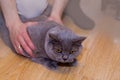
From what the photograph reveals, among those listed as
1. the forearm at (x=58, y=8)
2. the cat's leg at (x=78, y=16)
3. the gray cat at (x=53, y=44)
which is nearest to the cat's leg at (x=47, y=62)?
the gray cat at (x=53, y=44)

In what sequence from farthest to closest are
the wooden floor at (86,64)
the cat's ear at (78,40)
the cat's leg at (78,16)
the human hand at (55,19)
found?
the cat's leg at (78,16)
the human hand at (55,19)
the wooden floor at (86,64)
the cat's ear at (78,40)

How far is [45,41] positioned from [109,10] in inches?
28.8

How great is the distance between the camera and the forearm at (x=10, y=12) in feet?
4.49

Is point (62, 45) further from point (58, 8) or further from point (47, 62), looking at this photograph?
point (58, 8)

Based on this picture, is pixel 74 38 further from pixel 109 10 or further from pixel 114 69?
pixel 109 10

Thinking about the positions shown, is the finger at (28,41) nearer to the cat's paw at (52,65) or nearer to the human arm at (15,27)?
the human arm at (15,27)

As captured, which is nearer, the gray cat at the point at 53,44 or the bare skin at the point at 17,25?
the gray cat at the point at 53,44

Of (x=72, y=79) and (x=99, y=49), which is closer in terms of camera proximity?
(x=72, y=79)

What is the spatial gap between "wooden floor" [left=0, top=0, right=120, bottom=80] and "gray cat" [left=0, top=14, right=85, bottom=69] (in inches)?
1.6

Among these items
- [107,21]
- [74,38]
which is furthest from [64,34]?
[107,21]

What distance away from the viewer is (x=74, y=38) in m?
1.18

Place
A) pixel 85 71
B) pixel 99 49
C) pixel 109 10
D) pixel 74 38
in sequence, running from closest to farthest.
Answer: pixel 74 38 < pixel 85 71 < pixel 99 49 < pixel 109 10

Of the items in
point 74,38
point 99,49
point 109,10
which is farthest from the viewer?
point 109,10

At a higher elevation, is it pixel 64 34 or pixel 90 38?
pixel 64 34
